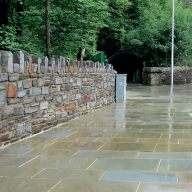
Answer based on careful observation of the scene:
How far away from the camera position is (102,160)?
4020 mm

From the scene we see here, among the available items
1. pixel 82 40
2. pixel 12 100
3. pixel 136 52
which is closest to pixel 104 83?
pixel 82 40

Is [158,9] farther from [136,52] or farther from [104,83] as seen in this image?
[104,83]

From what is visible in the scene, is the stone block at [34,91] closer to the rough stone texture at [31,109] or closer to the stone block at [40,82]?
the stone block at [40,82]

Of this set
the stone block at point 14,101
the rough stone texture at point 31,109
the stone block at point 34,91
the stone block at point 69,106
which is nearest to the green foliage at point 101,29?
the stone block at point 69,106

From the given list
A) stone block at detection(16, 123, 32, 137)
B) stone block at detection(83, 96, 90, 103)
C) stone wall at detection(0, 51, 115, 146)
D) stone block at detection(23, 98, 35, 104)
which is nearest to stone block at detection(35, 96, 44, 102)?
stone wall at detection(0, 51, 115, 146)

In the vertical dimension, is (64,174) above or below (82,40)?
below

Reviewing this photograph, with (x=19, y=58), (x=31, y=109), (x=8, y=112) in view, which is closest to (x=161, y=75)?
(x=31, y=109)

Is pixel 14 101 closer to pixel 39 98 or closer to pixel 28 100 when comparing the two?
pixel 28 100

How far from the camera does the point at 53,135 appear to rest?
224 inches

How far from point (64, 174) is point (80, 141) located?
173 centimetres

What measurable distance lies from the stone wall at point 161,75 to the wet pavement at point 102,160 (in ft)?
54.9

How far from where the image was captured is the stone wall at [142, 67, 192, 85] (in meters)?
23.2

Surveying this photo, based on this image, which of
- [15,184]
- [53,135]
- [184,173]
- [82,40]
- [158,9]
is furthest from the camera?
[158,9]

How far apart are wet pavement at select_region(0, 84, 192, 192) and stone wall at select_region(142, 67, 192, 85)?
658 inches
